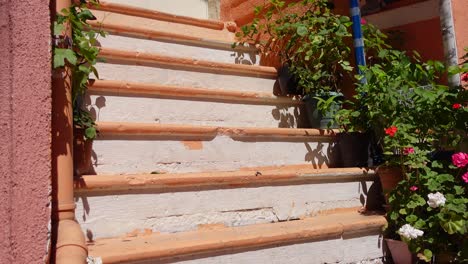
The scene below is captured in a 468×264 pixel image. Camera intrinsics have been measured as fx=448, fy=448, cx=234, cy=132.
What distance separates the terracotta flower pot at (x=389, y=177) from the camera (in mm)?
2580

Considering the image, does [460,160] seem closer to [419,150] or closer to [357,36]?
[419,150]

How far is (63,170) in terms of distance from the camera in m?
1.64

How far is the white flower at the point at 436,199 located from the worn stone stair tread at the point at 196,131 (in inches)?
33.8

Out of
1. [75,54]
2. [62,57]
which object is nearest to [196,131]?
[75,54]

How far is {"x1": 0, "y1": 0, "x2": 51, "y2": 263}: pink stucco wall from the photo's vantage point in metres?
1.15

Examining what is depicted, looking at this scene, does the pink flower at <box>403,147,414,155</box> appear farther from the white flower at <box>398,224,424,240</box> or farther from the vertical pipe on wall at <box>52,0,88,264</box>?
the vertical pipe on wall at <box>52,0,88,264</box>

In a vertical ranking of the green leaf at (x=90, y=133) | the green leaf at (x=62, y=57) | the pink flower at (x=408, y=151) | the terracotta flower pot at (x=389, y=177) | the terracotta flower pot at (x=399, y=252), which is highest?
the green leaf at (x=62, y=57)

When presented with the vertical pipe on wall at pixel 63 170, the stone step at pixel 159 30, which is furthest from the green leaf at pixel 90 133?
the stone step at pixel 159 30

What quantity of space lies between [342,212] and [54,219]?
63.6 inches

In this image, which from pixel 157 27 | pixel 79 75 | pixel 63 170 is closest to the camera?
pixel 63 170

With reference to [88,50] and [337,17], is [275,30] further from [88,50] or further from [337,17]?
[88,50]

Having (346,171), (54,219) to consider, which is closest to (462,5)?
(346,171)

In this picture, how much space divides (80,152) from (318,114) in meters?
1.61

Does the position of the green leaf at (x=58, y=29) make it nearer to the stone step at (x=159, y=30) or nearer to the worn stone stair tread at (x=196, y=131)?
the worn stone stair tread at (x=196, y=131)
